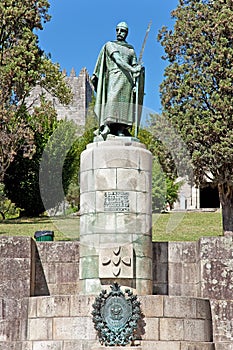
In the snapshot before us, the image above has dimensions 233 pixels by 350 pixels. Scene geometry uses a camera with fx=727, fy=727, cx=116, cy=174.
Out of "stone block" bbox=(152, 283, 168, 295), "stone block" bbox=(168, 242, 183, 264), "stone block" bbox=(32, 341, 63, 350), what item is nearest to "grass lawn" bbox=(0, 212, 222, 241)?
"stone block" bbox=(168, 242, 183, 264)

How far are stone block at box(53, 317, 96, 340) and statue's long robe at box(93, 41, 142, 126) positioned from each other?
429 cm

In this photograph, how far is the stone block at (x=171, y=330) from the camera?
1315 centimetres

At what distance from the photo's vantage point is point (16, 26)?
33812 mm

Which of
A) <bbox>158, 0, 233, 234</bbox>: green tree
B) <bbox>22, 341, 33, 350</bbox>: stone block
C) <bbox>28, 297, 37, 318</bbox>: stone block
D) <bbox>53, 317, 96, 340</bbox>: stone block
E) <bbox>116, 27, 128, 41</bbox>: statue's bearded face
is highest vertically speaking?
<bbox>158, 0, 233, 234</bbox>: green tree

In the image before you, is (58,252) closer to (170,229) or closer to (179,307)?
(179,307)

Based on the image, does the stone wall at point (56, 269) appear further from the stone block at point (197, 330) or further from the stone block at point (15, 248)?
the stone block at point (197, 330)

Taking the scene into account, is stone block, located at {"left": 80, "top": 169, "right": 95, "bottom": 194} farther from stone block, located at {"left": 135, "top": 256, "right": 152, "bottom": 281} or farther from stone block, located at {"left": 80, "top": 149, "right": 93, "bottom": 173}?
stone block, located at {"left": 135, "top": 256, "right": 152, "bottom": 281}

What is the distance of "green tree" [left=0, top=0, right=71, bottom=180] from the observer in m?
32.6

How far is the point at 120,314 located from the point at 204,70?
18932 millimetres

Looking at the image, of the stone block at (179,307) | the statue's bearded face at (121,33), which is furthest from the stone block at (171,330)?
the statue's bearded face at (121,33)

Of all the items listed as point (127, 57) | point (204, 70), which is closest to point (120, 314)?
point (127, 57)

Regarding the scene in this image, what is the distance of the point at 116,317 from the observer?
43.2 feet

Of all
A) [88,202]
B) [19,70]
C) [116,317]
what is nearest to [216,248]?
[88,202]

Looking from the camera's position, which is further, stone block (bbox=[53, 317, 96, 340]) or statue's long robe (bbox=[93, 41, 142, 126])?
statue's long robe (bbox=[93, 41, 142, 126])
